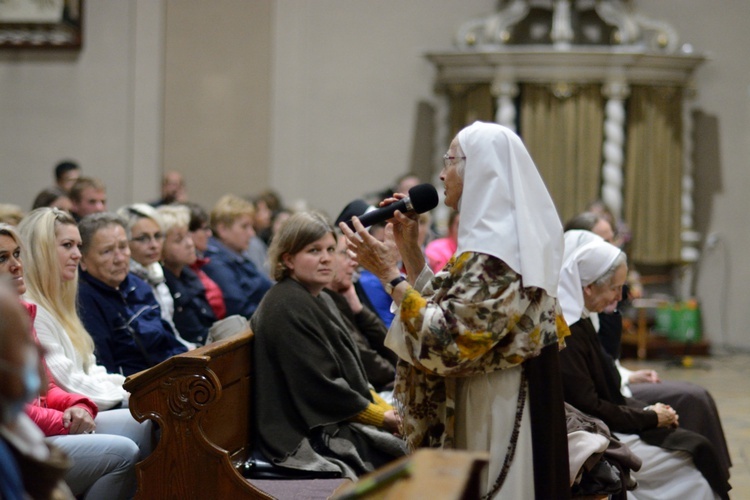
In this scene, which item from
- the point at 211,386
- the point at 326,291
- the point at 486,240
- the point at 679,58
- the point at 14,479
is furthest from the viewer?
A: the point at 679,58

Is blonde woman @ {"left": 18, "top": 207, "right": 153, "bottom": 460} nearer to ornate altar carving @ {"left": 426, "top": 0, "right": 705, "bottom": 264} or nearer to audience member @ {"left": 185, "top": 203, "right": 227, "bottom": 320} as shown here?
audience member @ {"left": 185, "top": 203, "right": 227, "bottom": 320}

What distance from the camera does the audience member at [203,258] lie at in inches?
225

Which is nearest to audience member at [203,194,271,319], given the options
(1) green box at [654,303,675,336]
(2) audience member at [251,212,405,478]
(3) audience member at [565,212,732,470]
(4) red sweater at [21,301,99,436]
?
(2) audience member at [251,212,405,478]

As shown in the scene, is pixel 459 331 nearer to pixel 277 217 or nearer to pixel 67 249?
pixel 67 249

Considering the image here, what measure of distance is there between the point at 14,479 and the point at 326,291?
289 cm

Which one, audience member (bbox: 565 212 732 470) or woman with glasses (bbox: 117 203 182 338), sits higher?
woman with glasses (bbox: 117 203 182 338)

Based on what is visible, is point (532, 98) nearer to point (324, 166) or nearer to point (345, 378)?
point (324, 166)

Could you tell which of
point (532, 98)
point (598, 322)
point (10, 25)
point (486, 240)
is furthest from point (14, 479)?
point (10, 25)

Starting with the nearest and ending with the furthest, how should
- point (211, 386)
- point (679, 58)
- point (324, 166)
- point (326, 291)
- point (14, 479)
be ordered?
point (14, 479) → point (211, 386) → point (326, 291) → point (679, 58) → point (324, 166)

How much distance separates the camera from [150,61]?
1038cm

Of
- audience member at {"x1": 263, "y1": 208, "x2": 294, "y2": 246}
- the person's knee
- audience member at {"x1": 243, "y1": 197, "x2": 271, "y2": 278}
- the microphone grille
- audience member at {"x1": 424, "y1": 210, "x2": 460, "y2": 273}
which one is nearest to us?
the microphone grille

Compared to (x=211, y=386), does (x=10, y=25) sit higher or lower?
higher

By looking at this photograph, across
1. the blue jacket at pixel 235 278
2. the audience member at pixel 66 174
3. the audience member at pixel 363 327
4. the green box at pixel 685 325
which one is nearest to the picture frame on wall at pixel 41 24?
the audience member at pixel 66 174

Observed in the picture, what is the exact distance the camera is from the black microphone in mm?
2988
